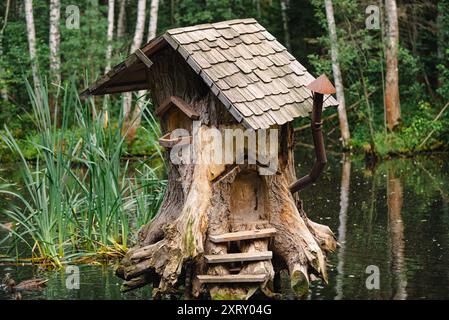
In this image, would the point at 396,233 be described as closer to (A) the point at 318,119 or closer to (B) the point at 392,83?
(A) the point at 318,119

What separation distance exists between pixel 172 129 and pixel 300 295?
210 cm

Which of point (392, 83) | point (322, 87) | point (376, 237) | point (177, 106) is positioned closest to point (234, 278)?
point (177, 106)

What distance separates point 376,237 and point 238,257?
4501 mm

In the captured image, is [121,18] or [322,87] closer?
[322,87]

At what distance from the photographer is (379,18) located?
2411 centimetres

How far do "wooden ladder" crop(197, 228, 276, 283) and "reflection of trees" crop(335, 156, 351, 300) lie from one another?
104 centimetres

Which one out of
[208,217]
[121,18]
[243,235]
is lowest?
[243,235]

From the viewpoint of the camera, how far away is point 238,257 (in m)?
→ 8.67

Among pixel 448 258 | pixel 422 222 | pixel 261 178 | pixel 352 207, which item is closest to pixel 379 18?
pixel 352 207

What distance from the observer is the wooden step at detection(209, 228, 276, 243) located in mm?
8773

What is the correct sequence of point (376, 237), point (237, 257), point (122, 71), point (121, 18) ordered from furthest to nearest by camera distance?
point (121, 18), point (376, 237), point (122, 71), point (237, 257)

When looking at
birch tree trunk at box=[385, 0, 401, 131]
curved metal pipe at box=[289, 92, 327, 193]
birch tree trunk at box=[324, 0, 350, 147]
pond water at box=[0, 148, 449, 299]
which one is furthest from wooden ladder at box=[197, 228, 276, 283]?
birch tree trunk at box=[385, 0, 401, 131]

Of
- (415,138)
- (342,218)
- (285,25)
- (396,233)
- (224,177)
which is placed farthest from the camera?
(285,25)
